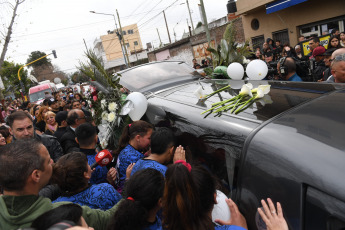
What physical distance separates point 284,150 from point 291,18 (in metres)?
12.5

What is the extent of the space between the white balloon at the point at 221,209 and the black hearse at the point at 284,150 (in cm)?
6

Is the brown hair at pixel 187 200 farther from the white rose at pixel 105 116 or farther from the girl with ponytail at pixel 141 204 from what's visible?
the white rose at pixel 105 116

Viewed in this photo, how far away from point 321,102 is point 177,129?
136 centimetres

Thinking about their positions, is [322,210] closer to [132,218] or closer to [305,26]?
[132,218]

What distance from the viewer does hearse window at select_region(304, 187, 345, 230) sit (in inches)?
42.8

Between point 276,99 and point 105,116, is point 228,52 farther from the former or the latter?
point 276,99

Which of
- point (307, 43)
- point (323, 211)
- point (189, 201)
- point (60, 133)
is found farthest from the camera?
point (307, 43)

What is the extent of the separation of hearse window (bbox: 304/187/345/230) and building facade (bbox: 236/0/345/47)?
868cm

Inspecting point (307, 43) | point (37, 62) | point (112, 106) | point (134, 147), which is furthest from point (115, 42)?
point (134, 147)

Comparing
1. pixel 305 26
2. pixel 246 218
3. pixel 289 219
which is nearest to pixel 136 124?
pixel 246 218

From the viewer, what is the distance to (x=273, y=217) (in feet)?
4.36

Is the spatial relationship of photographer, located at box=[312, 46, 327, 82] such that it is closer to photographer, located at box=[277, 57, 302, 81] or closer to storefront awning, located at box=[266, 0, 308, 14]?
photographer, located at box=[277, 57, 302, 81]

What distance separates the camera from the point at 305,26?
38.0ft

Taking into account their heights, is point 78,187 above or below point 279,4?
below
